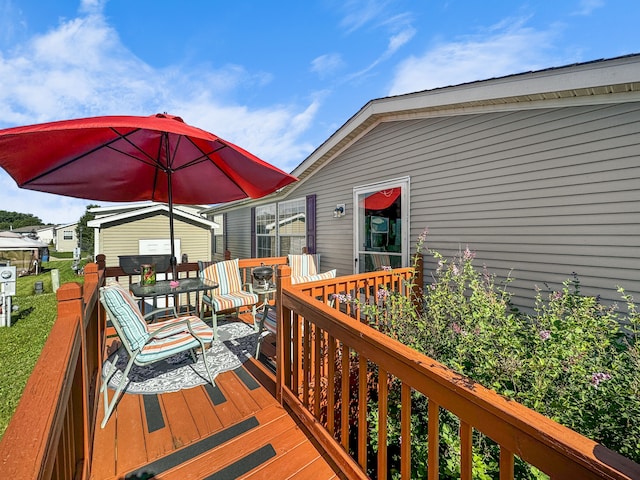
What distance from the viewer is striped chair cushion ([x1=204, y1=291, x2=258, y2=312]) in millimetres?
3732

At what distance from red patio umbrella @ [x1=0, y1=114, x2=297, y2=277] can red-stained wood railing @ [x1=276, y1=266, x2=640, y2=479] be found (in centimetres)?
151

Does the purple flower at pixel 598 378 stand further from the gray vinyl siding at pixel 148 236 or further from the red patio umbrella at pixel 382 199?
the gray vinyl siding at pixel 148 236

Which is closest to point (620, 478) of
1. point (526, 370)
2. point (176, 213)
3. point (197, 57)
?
point (526, 370)

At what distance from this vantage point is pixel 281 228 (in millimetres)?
8102

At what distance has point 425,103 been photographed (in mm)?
3922

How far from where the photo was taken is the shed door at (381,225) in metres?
4.62

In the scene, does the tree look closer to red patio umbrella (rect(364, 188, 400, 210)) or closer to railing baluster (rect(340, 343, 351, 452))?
red patio umbrella (rect(364, 188, 400, 210))

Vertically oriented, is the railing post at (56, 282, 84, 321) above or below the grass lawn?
above

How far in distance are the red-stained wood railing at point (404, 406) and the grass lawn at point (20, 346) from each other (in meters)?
3.83

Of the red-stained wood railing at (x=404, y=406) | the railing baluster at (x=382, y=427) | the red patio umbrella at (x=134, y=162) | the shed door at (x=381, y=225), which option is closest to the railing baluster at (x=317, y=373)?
the red-stained wood railing at (x=404, y=406)

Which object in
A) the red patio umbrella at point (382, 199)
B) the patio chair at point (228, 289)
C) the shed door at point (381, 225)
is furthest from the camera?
the red patio umbrella at point (382, 199)

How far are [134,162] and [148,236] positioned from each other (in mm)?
7844

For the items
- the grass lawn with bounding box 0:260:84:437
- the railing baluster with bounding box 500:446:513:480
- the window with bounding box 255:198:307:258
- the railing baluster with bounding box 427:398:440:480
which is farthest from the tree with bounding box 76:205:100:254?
the railing baluster with bounding box 500:446:513:480

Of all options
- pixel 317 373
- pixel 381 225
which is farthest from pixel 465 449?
pixel 381 225
